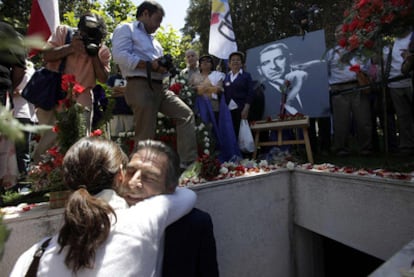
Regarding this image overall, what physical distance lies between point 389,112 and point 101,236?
4923 mm

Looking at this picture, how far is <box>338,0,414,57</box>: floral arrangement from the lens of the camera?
1.70 metres

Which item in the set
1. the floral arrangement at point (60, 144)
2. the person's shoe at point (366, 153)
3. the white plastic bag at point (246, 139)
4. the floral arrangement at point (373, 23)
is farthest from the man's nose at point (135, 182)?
the person's shoe at point (366, 153)

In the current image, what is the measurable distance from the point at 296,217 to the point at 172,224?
2375mm

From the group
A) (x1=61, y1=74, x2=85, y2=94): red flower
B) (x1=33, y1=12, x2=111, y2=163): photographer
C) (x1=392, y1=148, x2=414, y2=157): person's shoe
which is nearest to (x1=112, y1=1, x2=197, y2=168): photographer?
(x1=33, y1=12, x2=111, y2=163): photographer

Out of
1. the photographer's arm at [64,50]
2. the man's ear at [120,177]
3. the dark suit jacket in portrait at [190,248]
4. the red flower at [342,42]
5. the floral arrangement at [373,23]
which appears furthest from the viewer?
the photographer's arm at [64,50]

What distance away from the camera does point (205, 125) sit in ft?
15.0

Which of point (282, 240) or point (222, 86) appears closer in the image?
point (282, 240)

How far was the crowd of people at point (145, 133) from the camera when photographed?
1219mm

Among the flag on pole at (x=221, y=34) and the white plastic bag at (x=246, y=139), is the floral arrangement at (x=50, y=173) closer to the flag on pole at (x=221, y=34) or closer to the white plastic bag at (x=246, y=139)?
the white plastic bag at (x=246, y=139)

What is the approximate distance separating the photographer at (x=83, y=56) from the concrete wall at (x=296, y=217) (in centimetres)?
115

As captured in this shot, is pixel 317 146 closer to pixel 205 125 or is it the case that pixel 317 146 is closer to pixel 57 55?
pixel 205 125

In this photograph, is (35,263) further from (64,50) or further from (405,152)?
(405,152)

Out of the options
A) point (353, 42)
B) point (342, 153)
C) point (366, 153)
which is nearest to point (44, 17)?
point (353, 42)

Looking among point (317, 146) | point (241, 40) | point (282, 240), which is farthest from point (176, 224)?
point (241, 40)
